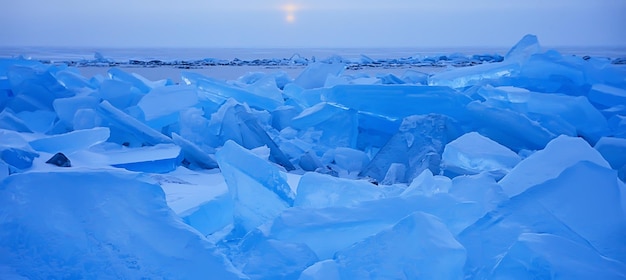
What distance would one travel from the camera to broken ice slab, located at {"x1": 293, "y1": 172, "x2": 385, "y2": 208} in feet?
3.81

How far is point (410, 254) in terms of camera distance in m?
0.85

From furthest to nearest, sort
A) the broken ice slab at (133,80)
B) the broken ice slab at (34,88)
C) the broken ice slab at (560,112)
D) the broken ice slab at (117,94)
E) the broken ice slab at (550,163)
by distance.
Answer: the broken ice slab at (133,80) → the broken ice slab at (34,88) → the broken ice slab at (117,94) → the broken ice slab at (560,112) → the broken ice slab at (550,163)

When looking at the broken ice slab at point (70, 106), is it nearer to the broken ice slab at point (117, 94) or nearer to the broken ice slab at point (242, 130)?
the broken ice slab at point (117, 94)

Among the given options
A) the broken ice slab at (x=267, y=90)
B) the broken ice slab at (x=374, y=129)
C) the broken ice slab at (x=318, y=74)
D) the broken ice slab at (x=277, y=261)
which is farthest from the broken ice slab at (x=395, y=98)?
the broken ice slab at (x=277, y=261)

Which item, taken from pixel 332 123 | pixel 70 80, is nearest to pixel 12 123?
pixel 70 80

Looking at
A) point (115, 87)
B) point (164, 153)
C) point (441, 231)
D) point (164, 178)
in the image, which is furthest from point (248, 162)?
point (115, 87)

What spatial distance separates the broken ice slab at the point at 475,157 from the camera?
1.74m

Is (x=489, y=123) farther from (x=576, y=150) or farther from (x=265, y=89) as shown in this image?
(x=265, y=89)

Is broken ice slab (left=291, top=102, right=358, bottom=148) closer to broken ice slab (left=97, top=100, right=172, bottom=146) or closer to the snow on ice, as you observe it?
the snow on ice

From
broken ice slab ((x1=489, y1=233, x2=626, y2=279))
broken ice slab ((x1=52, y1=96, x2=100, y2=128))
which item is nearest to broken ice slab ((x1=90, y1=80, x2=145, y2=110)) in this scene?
broken ice slab ((x1=52, y1=96, x2=100, y2=128))

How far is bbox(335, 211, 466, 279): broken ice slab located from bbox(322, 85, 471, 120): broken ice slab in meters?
1.67

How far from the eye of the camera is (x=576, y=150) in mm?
1160

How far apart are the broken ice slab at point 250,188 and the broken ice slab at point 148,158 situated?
80 centimetres

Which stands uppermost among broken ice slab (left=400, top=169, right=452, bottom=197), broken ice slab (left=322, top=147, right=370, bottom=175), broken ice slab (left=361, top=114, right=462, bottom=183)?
broken ice slab (left=400, top=169, right=452, bottom=197)
